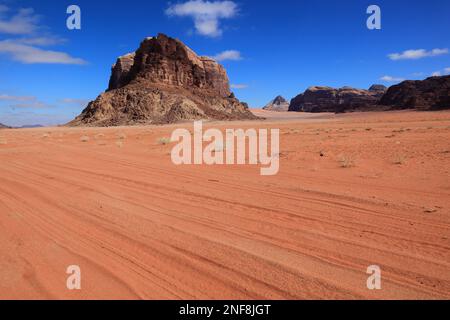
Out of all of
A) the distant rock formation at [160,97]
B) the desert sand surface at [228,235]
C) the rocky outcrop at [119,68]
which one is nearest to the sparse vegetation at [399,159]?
the desert sand surface at [228,235]

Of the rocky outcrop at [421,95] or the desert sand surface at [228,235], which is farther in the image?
the rocky outcrop at [421,95]

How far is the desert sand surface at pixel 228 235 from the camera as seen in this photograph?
3273mm

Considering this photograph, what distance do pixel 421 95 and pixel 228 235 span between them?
349 ft

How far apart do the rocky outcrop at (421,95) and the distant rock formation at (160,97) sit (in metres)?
45.0

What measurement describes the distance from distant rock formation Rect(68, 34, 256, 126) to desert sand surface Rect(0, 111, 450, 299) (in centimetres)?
6173

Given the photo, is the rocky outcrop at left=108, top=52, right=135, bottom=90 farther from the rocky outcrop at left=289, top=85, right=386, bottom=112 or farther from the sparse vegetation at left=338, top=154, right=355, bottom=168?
the sparse vegetation at left=338, top=154, right=355, bottom=168

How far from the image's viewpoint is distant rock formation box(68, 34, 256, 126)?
234ft

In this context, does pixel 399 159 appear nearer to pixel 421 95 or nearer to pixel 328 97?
pixel 421 95

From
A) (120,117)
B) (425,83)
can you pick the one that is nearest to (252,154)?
(120,117)

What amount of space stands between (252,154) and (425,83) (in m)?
109

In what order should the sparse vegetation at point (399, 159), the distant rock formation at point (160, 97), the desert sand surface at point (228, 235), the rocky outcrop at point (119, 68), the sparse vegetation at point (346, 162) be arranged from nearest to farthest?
the desert sand surface at point (228, 235)
the sparse vegetation at point (346, 162)
the sparse vegetation at point (399, 159)
the distant rock formation at point (160, 97)
the rocky outcrop at point (119, 68)

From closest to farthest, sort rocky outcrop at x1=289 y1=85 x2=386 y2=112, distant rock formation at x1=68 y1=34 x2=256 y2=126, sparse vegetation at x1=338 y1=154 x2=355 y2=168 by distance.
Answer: sparse vegetation at x1=338 y1=154 x2=355 y2=168 < distant rock formation at x1=68 y1=34 x2=256 y2=126 < rocky outcrop at x1=289 y1=85 x2=386 y2=112

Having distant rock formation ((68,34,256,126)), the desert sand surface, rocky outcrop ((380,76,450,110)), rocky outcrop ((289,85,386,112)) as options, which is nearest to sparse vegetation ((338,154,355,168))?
the desert sand surface

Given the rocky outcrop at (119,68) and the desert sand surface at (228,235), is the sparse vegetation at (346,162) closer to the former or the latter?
the desert sand surface at (228,235)
